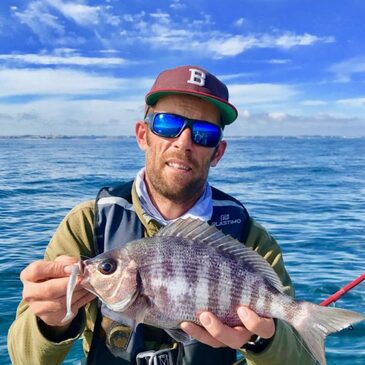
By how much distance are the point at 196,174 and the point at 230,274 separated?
919 mm

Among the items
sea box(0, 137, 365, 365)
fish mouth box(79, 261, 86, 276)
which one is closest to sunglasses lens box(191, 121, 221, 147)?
fish mouth box(79, 261, 86, 276)

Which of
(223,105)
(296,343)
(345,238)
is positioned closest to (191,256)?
(296,343)

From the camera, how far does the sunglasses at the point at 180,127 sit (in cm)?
380

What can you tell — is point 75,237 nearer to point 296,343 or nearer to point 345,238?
point 296,343

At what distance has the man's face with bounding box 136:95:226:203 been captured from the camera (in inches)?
148

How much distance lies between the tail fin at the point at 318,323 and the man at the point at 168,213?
21 cm

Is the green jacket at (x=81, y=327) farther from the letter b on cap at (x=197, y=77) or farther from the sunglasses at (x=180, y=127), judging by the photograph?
the letter b on cap at (x=197, y=77)

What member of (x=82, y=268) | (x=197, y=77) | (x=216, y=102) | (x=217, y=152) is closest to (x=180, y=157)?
(x=217, y=152)

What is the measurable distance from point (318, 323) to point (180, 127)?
1.71 m

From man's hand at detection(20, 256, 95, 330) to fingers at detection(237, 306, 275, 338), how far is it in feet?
3.28

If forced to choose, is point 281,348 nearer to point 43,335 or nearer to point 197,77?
point 43,335

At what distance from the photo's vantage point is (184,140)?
3.74 metres

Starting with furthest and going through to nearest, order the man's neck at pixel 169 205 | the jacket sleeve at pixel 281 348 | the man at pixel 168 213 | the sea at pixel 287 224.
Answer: the sea at pixel 287 224 → the man's neck at pixel 169 205 → the man at pixel 168 213 → the jacket sleeve at pixel 281 348

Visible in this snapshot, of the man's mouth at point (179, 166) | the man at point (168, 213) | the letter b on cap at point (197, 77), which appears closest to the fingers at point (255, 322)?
the man at point (168, 213)
